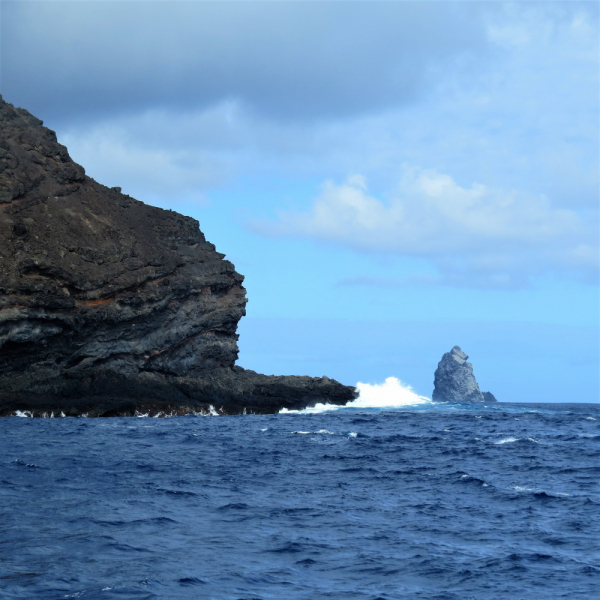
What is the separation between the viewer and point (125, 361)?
66.8 meters

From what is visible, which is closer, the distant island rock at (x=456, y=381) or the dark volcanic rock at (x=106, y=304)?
the dark volcanic rock at (x=106, y=304)

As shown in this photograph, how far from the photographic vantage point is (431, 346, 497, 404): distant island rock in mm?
188000

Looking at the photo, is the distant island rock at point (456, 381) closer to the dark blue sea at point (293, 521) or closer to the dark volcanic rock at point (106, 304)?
the dark volcanic rock at point (106, 304)

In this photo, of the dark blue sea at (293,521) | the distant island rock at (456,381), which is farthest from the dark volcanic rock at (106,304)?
the distant island rock at (456,381)

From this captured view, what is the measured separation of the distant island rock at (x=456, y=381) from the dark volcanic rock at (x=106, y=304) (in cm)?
11536

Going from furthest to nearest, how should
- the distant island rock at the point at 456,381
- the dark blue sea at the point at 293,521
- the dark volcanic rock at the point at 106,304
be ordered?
the distant island rock at the point at 456,381 < the dark volcanic rock at the point at 106,304 < the dark blue sea at the point at 293,521

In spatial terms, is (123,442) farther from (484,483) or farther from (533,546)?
(533,546)

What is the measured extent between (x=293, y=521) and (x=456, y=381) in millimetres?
174924

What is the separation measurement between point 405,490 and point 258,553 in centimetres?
987

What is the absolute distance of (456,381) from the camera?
189 meters

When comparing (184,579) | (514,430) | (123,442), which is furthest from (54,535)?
(514,430)

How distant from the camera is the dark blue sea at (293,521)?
14.4 metres

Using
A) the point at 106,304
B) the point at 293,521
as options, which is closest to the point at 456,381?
the point at 106,304

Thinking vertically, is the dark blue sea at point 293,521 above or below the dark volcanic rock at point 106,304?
below
